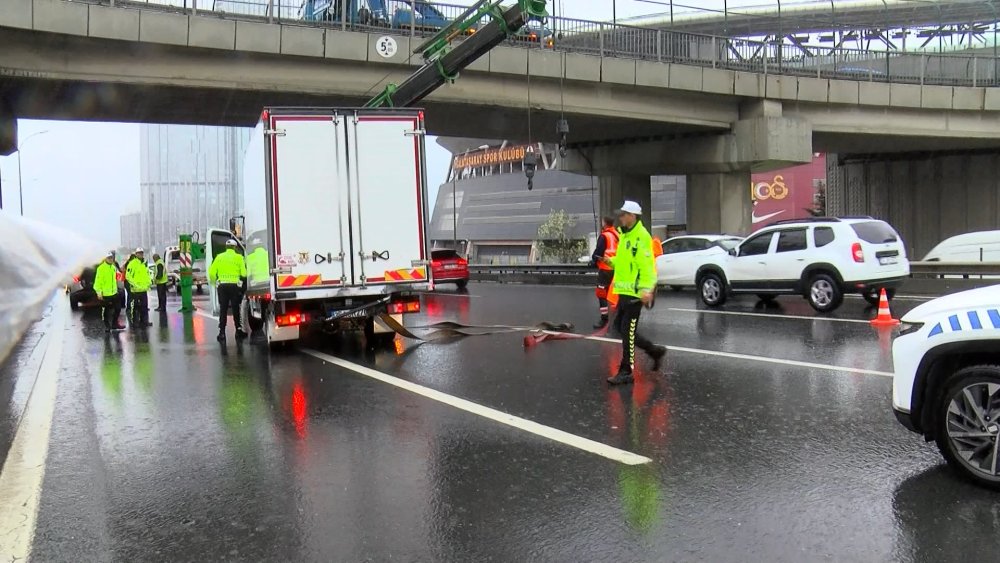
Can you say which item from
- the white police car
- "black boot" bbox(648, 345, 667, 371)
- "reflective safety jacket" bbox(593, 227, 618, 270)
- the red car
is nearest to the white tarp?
"reflective safety jacket" bbox(593, 227, 618, 270)

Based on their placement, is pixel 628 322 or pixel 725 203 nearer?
pixel 628 322

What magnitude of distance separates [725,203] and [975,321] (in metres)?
23.3

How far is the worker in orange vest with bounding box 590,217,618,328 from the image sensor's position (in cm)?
1220

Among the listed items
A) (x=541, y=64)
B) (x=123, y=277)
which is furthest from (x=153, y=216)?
(x=541, y=64)

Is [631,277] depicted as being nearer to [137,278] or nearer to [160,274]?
[137,278]

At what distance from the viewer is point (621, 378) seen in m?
7.43

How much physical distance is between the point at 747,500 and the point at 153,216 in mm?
Result: 36690

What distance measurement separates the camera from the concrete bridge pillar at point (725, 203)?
26.8 metres

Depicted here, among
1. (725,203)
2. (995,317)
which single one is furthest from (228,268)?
(725,203)

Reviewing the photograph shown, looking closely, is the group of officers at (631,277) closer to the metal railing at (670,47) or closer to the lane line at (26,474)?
the lane line at (26,474)

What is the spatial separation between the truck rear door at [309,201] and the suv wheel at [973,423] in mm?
7462

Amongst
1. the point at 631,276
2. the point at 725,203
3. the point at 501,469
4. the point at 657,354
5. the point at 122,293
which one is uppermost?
the point at 725,203

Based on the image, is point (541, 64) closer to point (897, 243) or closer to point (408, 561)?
point (897, 243)

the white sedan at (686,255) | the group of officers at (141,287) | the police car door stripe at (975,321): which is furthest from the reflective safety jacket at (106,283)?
the police car door stripe at (975,321)
